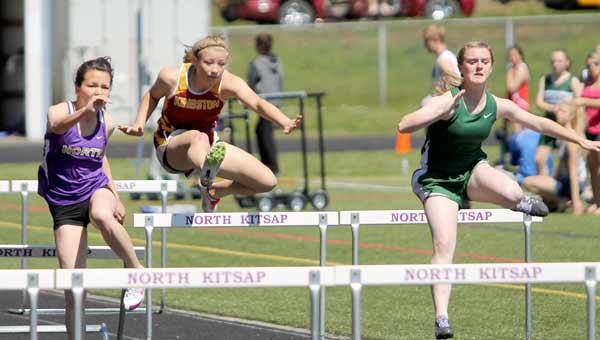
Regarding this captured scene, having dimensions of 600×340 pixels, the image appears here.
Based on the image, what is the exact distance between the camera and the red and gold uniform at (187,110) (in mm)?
9398

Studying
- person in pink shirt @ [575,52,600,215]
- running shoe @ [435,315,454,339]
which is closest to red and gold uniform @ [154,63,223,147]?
running shoe @ [435,315,454,339]

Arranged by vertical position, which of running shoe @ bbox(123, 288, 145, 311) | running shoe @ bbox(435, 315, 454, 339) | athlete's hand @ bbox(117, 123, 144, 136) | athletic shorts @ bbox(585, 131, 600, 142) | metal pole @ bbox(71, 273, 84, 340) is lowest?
running shoe @ bbox(435, 315, 454, 339)

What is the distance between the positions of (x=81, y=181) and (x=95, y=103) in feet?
1.81

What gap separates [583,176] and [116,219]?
983 centimetres

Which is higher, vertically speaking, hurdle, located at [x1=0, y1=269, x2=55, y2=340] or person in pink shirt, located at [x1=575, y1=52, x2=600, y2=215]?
person in pink shirt, located at [x1=575, y1=52, x2=600, y2=215]

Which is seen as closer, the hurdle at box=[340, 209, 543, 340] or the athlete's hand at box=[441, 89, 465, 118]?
the athlete's hand at box=[441, 89, 465, 118]

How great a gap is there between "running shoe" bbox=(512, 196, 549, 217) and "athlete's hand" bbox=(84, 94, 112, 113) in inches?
104

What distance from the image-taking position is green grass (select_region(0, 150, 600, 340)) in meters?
10.5

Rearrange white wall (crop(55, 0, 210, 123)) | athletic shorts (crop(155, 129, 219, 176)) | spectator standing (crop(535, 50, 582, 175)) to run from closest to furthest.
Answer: athletic shorts (crop(155, 129, 219, 176)) → spectator standing (crop(535, 50, 582, 175)) → white wall (crop(55, 0, 210, 123))

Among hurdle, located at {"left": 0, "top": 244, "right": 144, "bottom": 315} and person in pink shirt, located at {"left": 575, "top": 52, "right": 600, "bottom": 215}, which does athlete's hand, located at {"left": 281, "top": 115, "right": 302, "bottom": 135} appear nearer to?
hurdle, located at {"left": 0, "top": 244, "right": 144, "bottom": 315}

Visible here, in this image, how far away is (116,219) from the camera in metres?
8.51

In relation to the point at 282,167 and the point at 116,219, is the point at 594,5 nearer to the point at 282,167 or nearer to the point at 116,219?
the point at 282,167

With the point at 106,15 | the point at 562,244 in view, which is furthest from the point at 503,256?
the point at 106,15

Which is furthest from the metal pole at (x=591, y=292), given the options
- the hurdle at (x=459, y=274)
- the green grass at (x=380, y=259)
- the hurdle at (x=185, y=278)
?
the green grass at (x=380, y=259)
